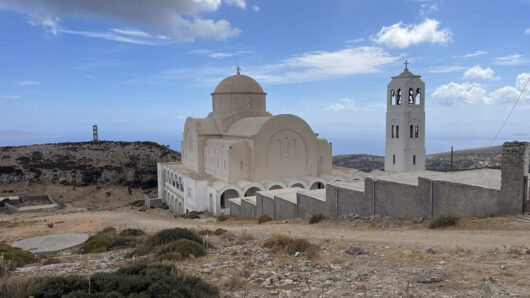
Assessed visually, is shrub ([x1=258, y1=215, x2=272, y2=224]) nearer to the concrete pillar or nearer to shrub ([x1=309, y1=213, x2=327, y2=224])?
shrub ([x1=309, y1=213, x2=327, y2=224])

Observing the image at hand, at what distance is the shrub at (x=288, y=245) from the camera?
826 cm

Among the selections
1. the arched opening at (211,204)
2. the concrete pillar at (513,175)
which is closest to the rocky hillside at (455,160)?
the arched opening at (211,204)

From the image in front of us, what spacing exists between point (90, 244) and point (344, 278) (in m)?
8.15

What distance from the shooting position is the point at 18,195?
34969mm

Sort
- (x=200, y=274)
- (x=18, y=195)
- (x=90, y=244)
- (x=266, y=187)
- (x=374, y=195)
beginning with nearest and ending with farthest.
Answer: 1. (x=200, y=274)
2. (x=90, y=244)
3. (x=374, y=195)
4. (x=266, y=187)
5. (x=18, y=195)

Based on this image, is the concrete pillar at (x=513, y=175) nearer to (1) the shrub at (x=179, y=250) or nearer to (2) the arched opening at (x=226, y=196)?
(1) the shrub at (x=179, y=250)

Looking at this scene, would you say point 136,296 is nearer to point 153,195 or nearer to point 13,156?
point 153,195

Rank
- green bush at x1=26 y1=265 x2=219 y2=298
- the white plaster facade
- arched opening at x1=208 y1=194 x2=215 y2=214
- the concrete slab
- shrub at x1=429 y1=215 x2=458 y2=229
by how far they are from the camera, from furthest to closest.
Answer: the white plaster facade < arched opening at x1=208 y1=194 x2=215 y2=214 < the concrete slab < shrub at x1=429 y1=215 x2=458 y2=229 < green bush at x1=26 y1=265 x2=219 y2=298

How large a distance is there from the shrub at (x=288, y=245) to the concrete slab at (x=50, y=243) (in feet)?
23.3

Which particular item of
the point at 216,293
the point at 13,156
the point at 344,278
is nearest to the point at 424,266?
the point at 344,278

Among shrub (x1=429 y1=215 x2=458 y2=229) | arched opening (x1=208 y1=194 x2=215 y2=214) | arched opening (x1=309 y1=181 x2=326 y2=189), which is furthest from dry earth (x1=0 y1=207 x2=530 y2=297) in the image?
arched opening (x1=309 y1=181 x2=326 y2=189)

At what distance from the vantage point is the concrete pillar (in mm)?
9305

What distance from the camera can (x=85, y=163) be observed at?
154ft

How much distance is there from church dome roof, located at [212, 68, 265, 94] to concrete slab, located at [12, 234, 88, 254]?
1839 cm
